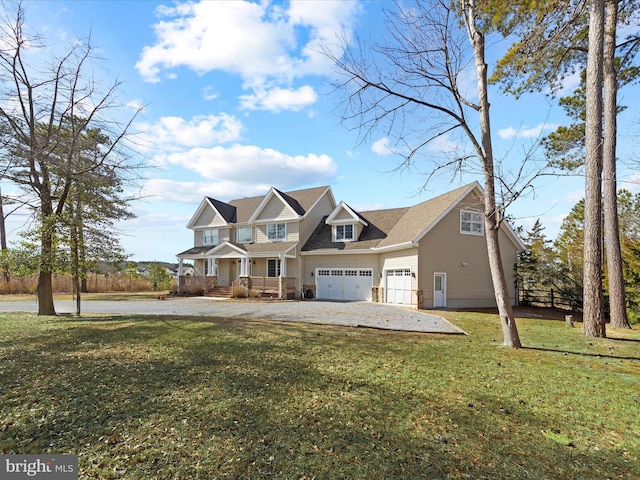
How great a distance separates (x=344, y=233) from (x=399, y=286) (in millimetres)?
5890

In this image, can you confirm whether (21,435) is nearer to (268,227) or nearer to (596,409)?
(596,409)

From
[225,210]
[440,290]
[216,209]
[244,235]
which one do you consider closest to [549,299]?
[440,290]

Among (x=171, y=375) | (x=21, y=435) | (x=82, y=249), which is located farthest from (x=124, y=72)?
(x=21, y=435)

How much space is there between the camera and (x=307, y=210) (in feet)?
79.0

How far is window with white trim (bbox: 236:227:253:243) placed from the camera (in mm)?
25938

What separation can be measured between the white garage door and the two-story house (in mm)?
54

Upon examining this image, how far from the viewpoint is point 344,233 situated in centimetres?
2247

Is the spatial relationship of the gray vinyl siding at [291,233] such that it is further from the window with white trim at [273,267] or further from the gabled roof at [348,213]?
the gabled roof at [348,213]

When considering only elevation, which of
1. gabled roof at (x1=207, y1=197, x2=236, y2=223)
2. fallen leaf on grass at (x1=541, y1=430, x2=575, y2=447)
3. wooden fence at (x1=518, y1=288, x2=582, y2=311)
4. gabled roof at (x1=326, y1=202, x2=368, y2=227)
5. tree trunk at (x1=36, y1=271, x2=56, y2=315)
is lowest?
wooden fence at (x1=518, y1=288, x2=582, y2=311)

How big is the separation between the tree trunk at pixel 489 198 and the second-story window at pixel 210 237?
2301 centimetres

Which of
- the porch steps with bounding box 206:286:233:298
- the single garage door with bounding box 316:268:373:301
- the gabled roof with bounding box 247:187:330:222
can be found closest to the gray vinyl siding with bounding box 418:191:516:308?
the single garage door with bounding box 316:268:373:301

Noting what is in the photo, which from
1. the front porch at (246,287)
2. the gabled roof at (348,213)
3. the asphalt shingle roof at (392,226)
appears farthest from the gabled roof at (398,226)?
the front porch at (246,287)

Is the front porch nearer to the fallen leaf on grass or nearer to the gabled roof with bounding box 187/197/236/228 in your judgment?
the gabled roof with bounding box 187/197/236/228

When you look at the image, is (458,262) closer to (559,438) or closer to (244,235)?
(559,438)
